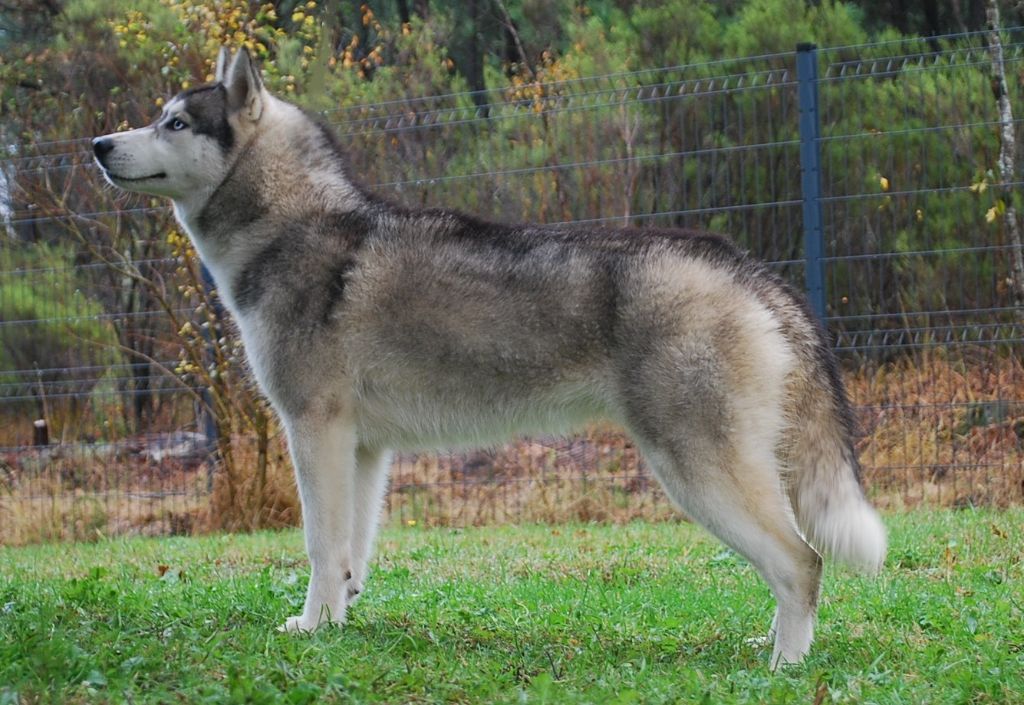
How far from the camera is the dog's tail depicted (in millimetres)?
4430

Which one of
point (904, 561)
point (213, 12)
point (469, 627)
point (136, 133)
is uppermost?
point (213, 12)

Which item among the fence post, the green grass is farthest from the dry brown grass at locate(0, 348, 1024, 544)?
the green grass

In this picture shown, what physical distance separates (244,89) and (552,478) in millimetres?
4919

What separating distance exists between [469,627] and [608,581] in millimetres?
1539

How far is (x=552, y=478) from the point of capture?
31.3ft

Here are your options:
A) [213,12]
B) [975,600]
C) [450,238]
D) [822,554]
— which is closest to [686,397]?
[822,554]

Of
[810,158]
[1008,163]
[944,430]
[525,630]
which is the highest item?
[810,158]

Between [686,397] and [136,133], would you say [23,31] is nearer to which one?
[136,133]

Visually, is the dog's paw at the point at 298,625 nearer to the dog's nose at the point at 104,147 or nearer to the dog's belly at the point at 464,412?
the dog's belly at the point at 464,412

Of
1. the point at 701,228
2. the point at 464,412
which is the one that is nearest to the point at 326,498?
the point at 464,412

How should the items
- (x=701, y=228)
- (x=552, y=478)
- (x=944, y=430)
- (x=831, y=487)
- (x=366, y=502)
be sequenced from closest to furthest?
(x=831, y=487) → (x=366, y=502) → (x=944, y=430) → (x=552, y=478) → (x=701, y=228)

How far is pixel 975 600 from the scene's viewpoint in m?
5.19

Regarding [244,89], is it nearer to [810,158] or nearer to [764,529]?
[764,529]

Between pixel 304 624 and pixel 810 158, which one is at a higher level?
pixel 810 158
